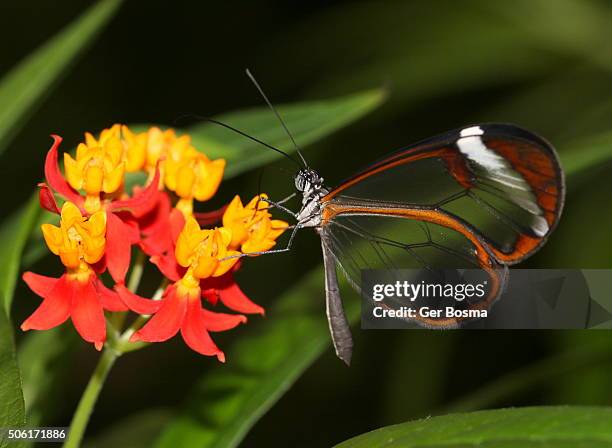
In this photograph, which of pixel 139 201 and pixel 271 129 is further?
pixel 271 129

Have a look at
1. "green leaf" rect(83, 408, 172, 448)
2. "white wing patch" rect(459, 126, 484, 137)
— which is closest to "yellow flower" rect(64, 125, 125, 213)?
"white wing patch" rect(459, 126, 484, 137)

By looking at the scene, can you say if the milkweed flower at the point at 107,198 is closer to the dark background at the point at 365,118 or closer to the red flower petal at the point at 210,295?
the red flower petal at the point at 210,295

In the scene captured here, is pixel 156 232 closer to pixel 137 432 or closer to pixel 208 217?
pixel 208 217

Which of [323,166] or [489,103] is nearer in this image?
[323,166]

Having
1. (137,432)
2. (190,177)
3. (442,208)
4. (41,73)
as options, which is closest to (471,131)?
(442,208)

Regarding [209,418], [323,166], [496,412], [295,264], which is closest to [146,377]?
[295,264]

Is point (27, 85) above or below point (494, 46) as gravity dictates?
below

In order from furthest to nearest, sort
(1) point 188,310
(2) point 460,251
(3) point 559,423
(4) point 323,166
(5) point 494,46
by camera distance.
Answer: (4) point 323,166 < (5) point 494,46 < (2) point 460,251 < (1) point 188,310 < (3) point 559,423

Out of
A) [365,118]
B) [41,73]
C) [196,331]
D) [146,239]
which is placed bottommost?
[196,331]

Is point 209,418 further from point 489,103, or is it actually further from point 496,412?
point 489,103
